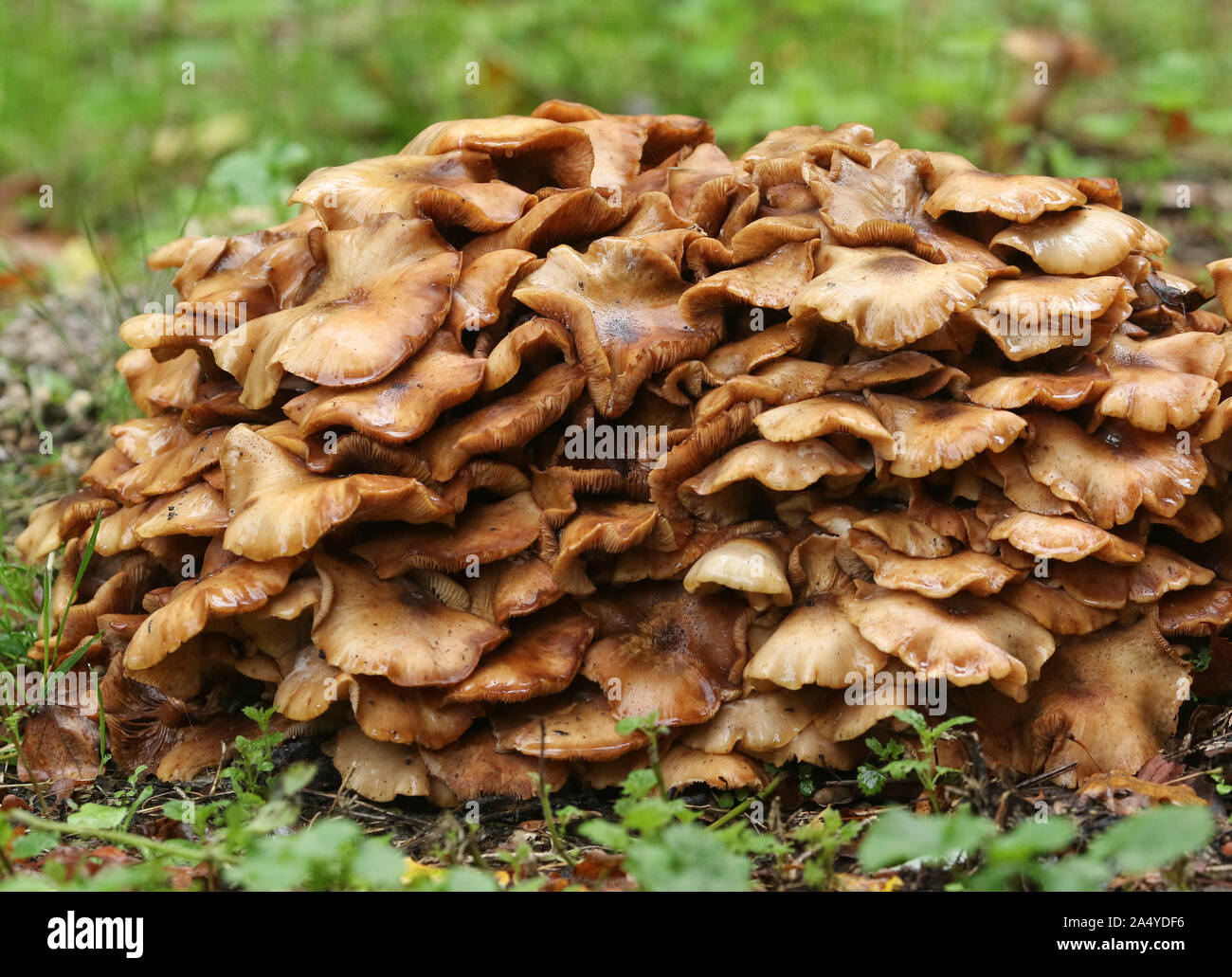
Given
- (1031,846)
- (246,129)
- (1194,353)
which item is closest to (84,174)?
(246,129)

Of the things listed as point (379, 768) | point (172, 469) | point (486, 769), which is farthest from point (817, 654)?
point (172, 469)

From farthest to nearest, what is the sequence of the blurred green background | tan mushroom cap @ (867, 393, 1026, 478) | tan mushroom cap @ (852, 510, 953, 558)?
the blurred green background, tan mushroom cap @ (852, 510, 953, 558), tan mushroom cap @ (867, 393, 1026, 478)

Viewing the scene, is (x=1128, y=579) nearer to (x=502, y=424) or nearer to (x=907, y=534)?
(x=907, y=534)

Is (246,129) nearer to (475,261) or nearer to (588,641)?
(475,261)

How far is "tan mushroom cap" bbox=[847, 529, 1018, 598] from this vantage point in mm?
3928

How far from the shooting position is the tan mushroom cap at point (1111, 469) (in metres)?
4.02

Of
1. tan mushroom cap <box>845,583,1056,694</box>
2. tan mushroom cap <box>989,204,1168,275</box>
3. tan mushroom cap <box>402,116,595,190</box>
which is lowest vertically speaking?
tan mushroom cap <box>845,583,1056,694</box>

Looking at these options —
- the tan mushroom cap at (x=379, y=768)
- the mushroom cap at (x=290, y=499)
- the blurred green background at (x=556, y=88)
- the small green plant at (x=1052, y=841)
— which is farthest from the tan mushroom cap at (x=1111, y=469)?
the blurred green background at (x=556, y=88)

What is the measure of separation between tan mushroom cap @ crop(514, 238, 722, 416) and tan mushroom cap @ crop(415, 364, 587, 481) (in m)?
0.12

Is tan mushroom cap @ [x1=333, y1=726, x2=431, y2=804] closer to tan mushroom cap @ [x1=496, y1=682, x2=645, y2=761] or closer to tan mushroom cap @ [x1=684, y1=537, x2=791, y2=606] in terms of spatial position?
tan mushroom cap @ [x1=496, y1=682, x2=645, y2=761]

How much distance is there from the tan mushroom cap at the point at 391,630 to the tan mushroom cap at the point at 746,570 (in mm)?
778

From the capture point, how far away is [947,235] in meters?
4.54

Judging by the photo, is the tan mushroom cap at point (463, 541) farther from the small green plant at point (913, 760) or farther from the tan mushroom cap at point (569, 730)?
the small green plant at point (913, 760)

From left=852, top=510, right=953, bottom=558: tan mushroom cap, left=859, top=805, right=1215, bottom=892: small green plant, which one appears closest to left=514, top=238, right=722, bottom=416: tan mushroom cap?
Answer: left=852, top=510, right=953, bottom=558: tan mushroom cap
